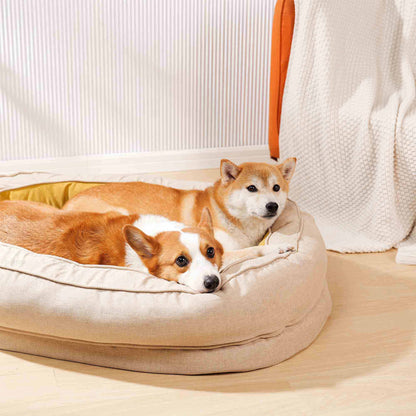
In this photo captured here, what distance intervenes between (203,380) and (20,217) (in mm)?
901

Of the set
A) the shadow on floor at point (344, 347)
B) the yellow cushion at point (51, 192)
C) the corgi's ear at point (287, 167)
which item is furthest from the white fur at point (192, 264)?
the yellow cushion at point (51, 192)

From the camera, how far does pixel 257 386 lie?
174 cm

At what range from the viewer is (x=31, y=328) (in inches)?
70.3

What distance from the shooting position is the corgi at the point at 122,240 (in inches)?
71.8

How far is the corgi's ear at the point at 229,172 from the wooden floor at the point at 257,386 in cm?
72

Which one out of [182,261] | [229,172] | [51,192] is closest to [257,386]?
[182,261]

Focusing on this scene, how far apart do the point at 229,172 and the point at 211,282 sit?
2.32 ft

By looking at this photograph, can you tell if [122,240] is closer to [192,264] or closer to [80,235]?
[80,235]

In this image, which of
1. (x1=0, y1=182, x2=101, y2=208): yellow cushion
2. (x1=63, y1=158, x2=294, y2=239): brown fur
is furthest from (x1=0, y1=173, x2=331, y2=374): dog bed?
(x1=0, y1=182, x2=101, y2=208): yellow cushion

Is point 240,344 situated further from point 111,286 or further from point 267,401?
point 111,286

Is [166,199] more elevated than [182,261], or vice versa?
[182,261]

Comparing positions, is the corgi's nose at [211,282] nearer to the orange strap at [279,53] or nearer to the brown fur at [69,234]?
the brown fur at [69,234]

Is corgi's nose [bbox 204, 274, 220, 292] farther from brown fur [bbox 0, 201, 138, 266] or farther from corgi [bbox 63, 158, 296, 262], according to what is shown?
corgi [bbox 63, 158, 296, 262]

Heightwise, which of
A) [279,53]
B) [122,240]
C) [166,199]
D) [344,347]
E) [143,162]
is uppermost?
[279,53]
